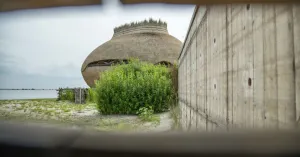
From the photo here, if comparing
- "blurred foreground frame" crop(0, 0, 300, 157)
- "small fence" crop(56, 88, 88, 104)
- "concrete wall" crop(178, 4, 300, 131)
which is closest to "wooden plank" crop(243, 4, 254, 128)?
"concrete wall" crop(178, 4, 300, 131)

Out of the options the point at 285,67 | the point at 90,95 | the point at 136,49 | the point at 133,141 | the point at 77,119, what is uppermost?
the point at 136,49

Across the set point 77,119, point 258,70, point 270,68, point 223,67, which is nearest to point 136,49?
point 77,119

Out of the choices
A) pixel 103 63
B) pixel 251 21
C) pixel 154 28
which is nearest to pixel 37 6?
pixel 251 21

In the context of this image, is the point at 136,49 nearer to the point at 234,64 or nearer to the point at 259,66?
the point at 234,64

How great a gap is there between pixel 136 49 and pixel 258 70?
73.0 ft

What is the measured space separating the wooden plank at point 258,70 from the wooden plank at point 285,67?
166 millimetres

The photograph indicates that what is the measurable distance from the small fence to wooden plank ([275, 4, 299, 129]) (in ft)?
65.4

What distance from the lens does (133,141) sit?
644mm

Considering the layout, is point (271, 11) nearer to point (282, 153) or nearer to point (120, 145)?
point (282, 153)

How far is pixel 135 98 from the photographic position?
11.2 meters

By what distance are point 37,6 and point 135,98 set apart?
10.6 m

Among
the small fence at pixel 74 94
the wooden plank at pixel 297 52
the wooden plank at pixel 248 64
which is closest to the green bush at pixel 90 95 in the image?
the small fence at pixel 74 94

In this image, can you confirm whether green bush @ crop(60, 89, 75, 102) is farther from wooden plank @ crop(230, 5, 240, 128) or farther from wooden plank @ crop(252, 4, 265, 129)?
wooden plank @ crop(252, 4, 265, 129)

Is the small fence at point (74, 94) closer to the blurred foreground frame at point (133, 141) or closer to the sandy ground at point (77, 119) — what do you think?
the sandy ground at point (77, 119)
